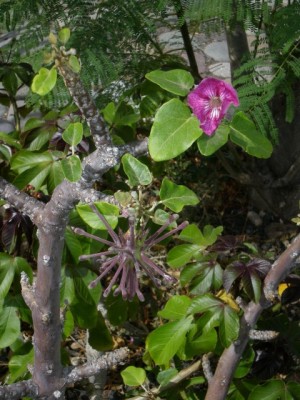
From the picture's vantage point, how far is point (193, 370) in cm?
186

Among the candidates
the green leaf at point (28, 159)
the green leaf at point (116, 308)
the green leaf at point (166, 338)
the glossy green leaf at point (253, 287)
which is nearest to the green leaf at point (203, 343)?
the green leaf at point (166, 338)

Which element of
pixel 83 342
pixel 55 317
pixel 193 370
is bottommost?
pixel 83 342

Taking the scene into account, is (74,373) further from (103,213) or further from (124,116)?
(124,116)

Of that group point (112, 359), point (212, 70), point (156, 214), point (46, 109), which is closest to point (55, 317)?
point (112, 359)

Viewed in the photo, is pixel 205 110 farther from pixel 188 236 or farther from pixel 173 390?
pixel 173 390

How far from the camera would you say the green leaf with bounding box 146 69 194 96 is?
103cm

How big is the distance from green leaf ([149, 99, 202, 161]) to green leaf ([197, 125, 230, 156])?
3 cm

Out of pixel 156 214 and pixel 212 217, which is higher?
pixel 156 214

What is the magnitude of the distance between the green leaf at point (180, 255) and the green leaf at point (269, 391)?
0.39m

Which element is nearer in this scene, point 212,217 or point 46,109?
point 46,109

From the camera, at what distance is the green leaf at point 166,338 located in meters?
1.56

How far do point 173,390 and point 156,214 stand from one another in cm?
89

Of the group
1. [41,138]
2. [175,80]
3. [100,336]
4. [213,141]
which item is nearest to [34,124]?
Answer: [41,138]

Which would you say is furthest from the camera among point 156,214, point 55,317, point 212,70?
point 212,70
